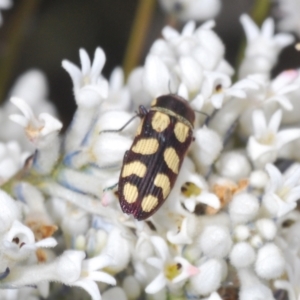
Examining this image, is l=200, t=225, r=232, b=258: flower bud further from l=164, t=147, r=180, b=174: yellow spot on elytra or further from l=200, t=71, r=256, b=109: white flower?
l=200, t=71, r=256, b=109: white flower

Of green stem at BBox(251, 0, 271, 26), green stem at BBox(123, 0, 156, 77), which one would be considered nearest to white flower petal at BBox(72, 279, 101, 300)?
green stem at BBox(123, 0, 156, 77)

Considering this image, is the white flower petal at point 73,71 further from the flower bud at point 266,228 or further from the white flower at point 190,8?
the white flower at point 190,8

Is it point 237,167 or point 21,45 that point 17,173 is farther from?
point 21,45

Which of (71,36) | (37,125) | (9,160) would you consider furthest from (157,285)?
(71,36)

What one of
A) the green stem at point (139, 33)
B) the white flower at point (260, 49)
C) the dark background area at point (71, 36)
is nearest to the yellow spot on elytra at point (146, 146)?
the white flower at point (260, 49)

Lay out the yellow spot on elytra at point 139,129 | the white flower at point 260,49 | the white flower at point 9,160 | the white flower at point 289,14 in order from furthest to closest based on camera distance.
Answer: the white flower at point 289,14, the white flower at point 260,49, the white flower at point 9,160, the yellow spot on elytra at point 139,129

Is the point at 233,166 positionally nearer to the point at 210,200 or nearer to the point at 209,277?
the point at 210,200

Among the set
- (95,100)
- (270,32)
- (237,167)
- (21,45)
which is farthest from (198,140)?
(21,45)
